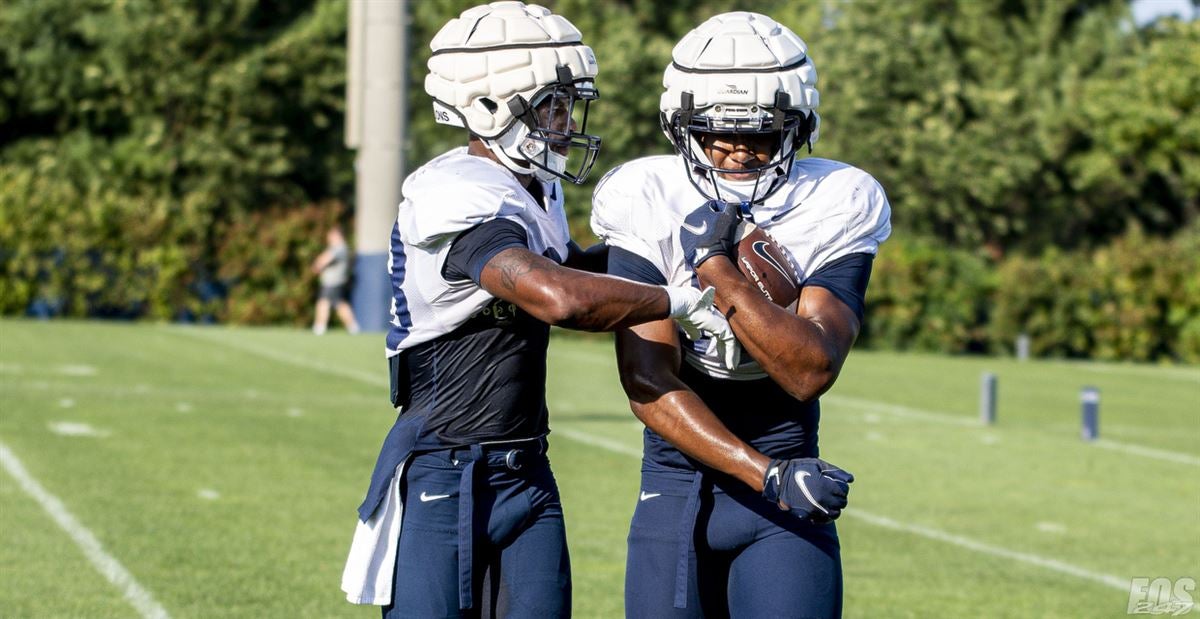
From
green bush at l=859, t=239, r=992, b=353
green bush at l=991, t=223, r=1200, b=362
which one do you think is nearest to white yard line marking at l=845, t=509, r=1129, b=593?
green bush at l=859, t=239, r=992, b=353

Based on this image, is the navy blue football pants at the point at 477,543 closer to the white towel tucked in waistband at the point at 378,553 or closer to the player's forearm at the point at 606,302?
the white towel tucked in waistband at the point at 378,553

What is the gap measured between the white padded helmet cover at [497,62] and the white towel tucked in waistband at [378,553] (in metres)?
0.86

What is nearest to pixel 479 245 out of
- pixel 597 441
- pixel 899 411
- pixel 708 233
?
pixel 708 233

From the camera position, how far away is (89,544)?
28.9ft

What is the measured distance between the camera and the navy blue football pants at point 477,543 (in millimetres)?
4020

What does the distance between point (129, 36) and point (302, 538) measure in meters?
29.4

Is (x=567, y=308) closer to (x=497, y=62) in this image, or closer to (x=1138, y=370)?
(x=497, y=62)

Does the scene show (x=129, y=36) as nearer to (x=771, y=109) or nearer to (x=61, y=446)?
(x=61, y=446)

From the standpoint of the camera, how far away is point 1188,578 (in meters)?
9.00

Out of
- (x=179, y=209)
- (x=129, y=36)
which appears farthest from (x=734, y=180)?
(x=129, y=36)

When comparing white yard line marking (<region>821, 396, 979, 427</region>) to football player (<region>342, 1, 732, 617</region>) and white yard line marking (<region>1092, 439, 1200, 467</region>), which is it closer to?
white yard line marking (<region>1092, 439, 1200, 467</region>)

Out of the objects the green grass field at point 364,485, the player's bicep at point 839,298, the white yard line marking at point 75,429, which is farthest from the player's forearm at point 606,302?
the white yard line marking at point 75,429

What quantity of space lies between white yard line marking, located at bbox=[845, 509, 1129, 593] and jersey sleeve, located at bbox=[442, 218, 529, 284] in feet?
18.7

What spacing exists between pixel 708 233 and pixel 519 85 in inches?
24.7
